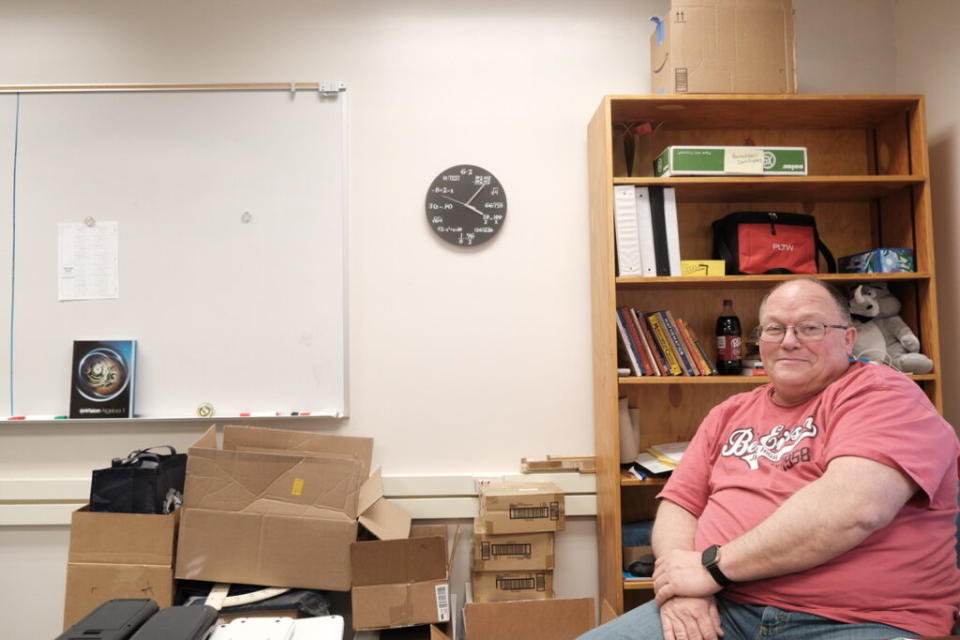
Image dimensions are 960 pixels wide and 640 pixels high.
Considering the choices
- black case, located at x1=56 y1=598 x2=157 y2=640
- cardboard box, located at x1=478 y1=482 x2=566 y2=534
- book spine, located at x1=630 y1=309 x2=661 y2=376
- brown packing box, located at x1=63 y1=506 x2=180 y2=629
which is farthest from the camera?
book spine, located at x1=630 y1=309 x2=661 y2=376

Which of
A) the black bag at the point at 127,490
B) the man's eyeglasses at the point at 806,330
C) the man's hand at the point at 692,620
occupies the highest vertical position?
the man's eyeglasses at the point at 806,330

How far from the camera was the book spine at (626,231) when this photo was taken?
211 cm

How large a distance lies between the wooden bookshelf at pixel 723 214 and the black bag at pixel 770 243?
0.07 m

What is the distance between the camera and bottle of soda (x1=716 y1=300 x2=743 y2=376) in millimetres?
2215

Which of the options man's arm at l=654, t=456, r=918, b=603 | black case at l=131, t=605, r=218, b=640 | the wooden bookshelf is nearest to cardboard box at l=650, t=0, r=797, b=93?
the wooden bookshelf

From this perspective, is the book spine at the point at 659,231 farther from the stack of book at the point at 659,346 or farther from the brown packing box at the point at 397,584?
the brown packing box at the point at 397,584

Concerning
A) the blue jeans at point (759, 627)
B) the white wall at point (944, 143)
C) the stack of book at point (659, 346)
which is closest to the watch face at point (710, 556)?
the blue jeans at point (759, 627)

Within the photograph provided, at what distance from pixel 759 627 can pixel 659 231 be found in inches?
50.8

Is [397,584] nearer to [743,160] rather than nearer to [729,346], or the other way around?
[729,346]

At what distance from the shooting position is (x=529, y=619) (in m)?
1.98

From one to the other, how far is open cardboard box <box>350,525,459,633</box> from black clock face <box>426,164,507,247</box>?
1.13m

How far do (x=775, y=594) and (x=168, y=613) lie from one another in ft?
4.24

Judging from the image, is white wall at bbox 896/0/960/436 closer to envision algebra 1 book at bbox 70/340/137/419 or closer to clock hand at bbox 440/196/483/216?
clock hand at bbox 440/196/483/216

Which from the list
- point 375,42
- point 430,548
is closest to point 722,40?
point 375,42
